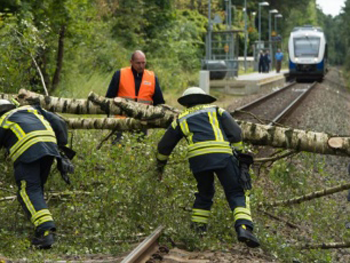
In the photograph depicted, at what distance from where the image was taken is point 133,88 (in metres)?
9.88

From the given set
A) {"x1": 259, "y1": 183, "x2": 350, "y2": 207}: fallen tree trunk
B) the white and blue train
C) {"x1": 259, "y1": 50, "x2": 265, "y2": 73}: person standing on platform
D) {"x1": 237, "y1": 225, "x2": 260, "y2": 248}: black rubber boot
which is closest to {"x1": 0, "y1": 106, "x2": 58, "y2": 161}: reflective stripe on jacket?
{"x1": 237, "y1": 225, "x2": 260, "y2": 248}: black rubber boot

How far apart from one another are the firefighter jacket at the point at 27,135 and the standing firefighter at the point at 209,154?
1.20m

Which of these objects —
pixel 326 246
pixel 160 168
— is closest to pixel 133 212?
pixel 160 168

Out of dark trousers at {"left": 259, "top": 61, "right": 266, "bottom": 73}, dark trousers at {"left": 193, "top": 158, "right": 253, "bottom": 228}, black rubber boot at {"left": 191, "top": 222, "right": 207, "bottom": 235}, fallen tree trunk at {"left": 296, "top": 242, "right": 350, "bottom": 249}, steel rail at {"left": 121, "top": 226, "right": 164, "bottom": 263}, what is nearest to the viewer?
steel rail at {"left": 121, "top": 226, "right": 164, "bottom": 263}

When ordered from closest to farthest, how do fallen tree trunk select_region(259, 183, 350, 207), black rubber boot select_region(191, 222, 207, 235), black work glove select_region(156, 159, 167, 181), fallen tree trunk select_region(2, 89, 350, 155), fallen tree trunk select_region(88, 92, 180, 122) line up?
1. black rubber boot select_region(191, 222, 207, 235)
2. black work glove select_region(156, 159, 167, 181)
3. fallen tree trunk select_region(2, 89, 350, 155)
4. fallen tree trunk select_region(259, 183, 350, 207)
5. fallen tree trunk select_region(88, 92, 180, 122)

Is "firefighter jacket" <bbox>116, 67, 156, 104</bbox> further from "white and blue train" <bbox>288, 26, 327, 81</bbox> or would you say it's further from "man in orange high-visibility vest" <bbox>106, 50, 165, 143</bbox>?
"white and blue train" <bbox>288, 26, 327, 81</bbox>

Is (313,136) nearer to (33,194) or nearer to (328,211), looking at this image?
(328,211)

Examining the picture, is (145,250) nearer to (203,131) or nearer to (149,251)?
(149,251)

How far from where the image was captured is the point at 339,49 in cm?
16538

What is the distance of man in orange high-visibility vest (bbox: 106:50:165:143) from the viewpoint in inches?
387

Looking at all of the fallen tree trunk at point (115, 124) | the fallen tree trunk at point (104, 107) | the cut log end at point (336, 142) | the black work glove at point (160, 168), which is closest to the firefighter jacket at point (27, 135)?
the black work glove at point (160, 168)

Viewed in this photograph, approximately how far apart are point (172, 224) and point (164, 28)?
28.4m

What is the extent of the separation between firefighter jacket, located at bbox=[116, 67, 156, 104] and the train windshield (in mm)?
32978

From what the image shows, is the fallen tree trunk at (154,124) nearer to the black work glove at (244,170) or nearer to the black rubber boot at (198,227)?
the black work glove at (244,170)
